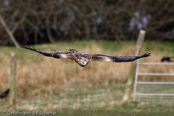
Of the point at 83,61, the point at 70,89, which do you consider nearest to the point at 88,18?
the point at 70,89

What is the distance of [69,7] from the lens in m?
15.6

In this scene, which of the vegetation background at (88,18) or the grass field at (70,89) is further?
the vegetation background at (88,18)

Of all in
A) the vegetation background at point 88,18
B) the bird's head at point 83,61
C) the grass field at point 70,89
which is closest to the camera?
the bird's head at point 83,61

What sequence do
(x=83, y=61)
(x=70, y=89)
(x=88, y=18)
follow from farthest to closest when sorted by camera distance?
(x=88, y=18), (x=70, y=89), (x=83, y=61)

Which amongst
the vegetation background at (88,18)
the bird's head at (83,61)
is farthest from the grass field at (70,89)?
the vegetation background at (88,18)

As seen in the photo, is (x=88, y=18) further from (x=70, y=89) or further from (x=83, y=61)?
(x=83, y=61)

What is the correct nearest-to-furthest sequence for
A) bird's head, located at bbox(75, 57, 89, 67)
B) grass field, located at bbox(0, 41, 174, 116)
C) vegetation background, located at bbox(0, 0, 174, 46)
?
bird's head, located at bbox(75, 57, 89, 67) → grass field, located at bbox(0, 41, 174, 116) → vegetation background, located at bbox(0, 0, 174, 46)

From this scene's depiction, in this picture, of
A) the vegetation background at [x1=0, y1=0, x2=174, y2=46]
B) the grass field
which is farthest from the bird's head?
the vegetation background at [x1=0, y1=0, x2=174, y2=46]

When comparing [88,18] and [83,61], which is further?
[88,18]

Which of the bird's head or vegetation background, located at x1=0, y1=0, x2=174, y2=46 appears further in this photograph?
vegetation background, located at x1=0, y1=0, x2=174, y2=46

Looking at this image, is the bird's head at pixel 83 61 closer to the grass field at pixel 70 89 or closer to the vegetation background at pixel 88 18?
the grass field at pixel 70 89

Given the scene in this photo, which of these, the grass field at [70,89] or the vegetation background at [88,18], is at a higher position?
the vegetation background at [88,18]

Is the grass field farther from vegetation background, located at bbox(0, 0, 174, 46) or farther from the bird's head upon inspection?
vegetation background, located at bbox(0, 0, 174, 46)

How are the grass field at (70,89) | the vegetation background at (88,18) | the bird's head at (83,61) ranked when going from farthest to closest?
the vegetation background at (88,18), the grass field at (70,89), the bird's head at (83,61)
